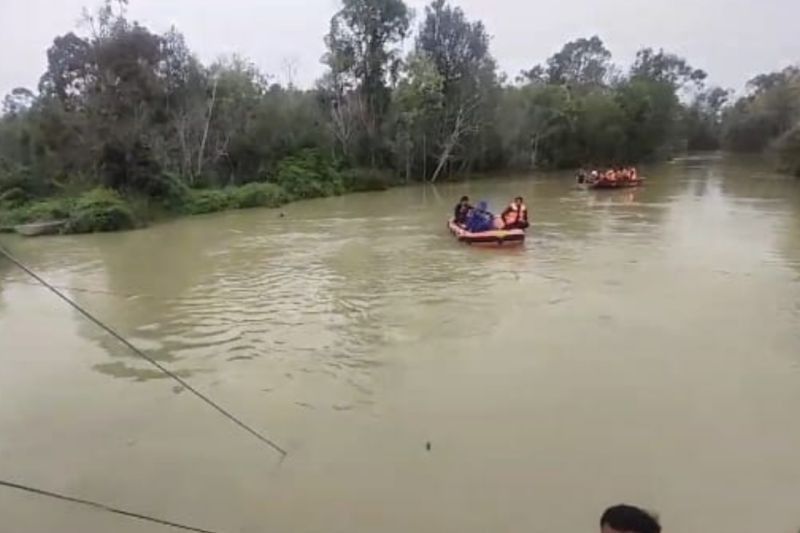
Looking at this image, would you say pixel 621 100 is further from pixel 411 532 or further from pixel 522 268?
pixel 411 532

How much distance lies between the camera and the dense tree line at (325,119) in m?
21.7

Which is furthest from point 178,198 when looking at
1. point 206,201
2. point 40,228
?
point 40,228

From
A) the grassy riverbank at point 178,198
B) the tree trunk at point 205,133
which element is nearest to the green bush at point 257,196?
the grassy riverbank at point 178,198

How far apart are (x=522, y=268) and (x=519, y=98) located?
27486 millimetres

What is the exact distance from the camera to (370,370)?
24.6ft

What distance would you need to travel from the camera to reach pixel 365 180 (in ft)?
101

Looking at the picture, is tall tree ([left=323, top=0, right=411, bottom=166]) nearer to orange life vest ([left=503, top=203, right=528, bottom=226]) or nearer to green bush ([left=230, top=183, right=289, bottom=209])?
green bush ([left=230, top=183, right=289, bottom=209])

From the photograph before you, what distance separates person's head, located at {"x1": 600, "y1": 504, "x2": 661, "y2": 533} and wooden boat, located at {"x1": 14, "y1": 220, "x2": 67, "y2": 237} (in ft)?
63.8

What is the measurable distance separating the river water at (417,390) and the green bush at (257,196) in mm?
10253

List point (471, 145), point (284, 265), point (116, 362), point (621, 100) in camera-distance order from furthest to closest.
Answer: point (621, 100), point (471, 145), point (284, 265), point (116, 362)

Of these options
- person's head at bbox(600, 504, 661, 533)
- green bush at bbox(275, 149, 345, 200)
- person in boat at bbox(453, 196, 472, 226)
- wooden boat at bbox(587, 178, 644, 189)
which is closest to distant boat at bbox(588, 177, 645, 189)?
wooden boat at bbox(587, 178, 644, 189)

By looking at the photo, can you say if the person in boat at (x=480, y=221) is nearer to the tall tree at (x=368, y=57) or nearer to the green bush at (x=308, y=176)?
the green bush at (x=308, y=176)

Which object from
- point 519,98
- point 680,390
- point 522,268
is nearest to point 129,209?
point 522,268

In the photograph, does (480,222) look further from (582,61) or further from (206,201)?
(582,61)
